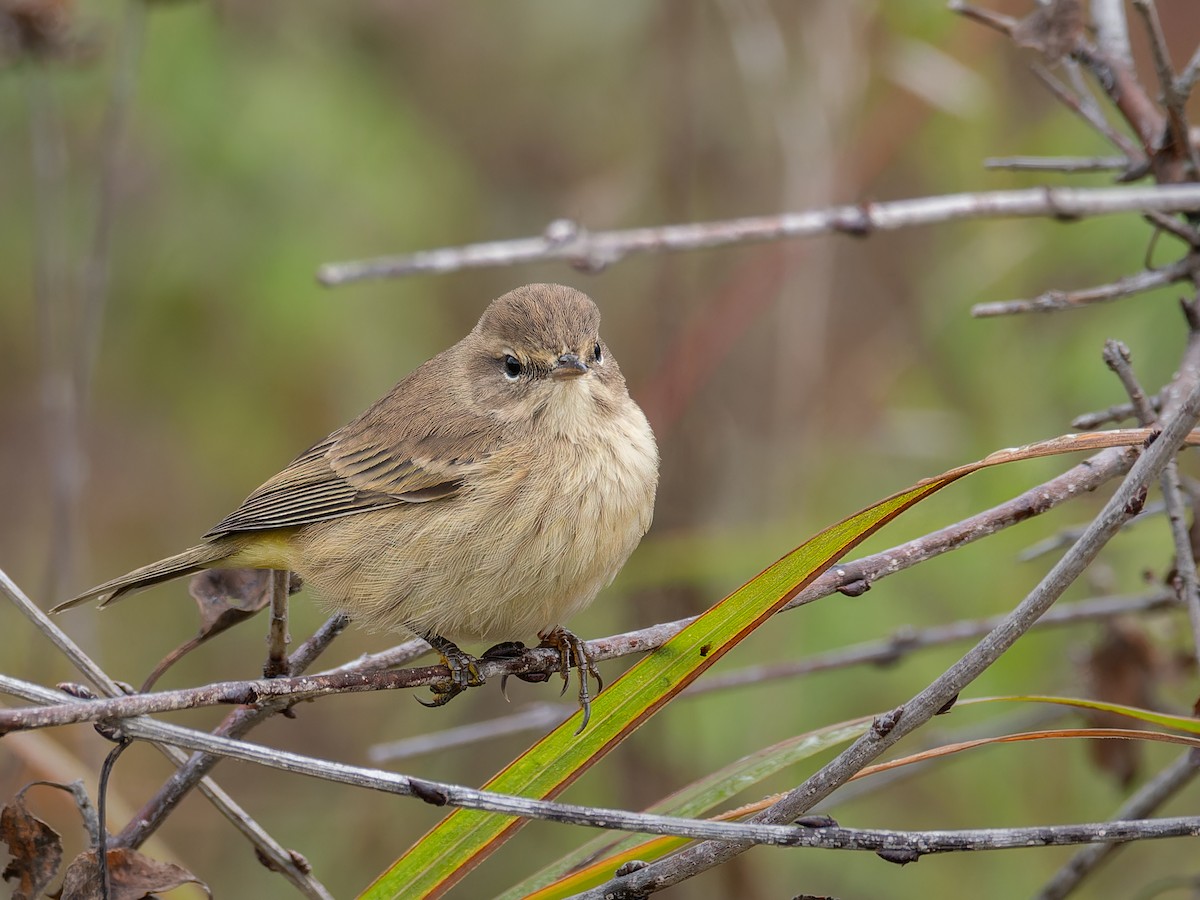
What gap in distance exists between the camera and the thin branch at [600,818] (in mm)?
2002

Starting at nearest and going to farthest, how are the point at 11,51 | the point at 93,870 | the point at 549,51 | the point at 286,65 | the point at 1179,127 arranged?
A: 1. the point at 93,870
2. the point at 1179,127
3. the point at 11,51
4. the point at 286,65
5. the point at 549,51

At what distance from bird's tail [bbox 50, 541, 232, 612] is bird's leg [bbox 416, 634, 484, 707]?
65 cm

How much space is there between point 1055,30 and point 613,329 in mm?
3677

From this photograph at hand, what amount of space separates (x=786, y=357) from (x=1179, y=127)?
6.79 ft

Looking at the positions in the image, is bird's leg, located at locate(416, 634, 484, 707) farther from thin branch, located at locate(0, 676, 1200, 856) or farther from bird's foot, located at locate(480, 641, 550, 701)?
thin branch, located at locate(0, 676, 1200, 856)

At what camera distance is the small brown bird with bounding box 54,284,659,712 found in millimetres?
3049

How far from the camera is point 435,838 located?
7.74 ft

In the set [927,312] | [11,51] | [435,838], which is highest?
[11,51]

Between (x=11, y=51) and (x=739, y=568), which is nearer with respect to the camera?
(x=11, y=51)

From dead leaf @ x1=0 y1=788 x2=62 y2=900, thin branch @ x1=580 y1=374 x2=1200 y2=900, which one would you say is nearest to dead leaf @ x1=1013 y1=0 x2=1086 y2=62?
thin branch @ x1=580 y1=374 x2=1200 y2=900

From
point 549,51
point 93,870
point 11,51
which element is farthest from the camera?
point 549,51

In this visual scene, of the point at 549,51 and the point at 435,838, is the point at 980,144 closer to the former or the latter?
the point at 549,51

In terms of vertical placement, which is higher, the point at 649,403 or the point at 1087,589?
the point at 649,403

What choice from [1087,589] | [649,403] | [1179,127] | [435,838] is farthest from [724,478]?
[435,838]
